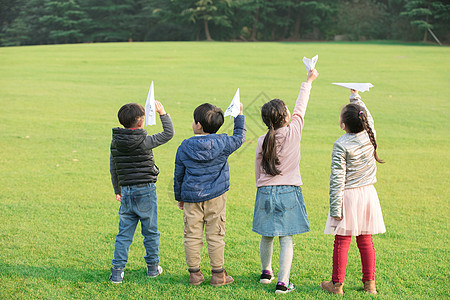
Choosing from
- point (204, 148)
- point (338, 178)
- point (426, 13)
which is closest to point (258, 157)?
point (204, 148)

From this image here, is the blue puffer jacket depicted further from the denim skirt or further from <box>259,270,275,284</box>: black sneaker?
<box>259,270,275,284</box>: black sneaker

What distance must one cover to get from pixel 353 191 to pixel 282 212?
0.58 m

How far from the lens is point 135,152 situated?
13.0 feet

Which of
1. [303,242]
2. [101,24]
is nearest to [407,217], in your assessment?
[303,242]

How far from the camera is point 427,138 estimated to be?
33.9 feet

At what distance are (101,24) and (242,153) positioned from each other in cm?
4092

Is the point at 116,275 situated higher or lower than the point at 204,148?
lower

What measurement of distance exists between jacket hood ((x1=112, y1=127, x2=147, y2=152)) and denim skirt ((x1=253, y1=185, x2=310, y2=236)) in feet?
3.57

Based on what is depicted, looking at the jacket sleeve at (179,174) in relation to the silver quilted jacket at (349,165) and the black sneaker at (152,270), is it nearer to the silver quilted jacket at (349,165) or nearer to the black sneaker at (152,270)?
the black sneaker at (152,270)

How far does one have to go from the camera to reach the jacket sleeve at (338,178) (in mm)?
3709

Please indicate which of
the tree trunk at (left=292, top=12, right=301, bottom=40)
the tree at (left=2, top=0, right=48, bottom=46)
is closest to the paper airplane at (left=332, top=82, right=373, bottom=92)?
the tree trunk at (left=292, top=12, right=301, bottom=40)

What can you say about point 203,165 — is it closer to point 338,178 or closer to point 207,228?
point 207,228

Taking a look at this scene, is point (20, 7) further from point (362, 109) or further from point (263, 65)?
point (362, 109)

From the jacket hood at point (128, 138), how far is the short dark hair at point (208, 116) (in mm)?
482
